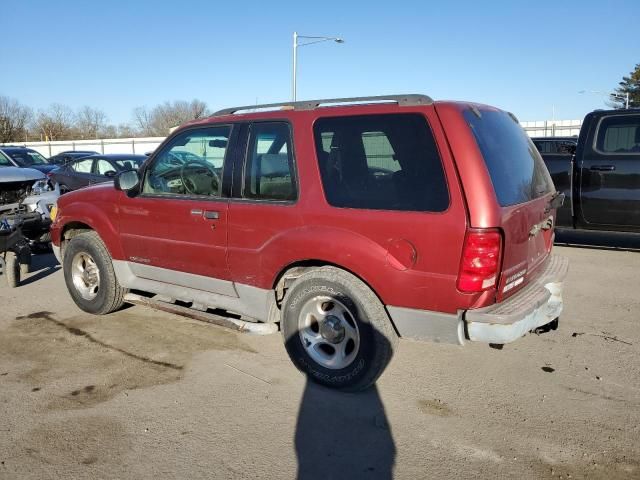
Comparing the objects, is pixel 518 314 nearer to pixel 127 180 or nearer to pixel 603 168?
pixel 127 180

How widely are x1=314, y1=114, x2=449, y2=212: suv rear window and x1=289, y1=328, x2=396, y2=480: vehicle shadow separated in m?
1.32

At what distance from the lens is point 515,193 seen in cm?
338

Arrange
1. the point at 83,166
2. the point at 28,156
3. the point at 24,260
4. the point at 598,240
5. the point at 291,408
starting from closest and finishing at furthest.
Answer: the point at 291,408 < the point at 24,260 < the point at 598,240 < the point at 83,166 < the point at 28,156

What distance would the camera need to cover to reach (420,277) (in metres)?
3.19

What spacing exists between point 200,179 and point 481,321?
249cm

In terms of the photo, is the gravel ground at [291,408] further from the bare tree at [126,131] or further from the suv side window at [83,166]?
the bare tree at [126,131]

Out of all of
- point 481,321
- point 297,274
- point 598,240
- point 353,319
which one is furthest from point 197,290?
point 598,240

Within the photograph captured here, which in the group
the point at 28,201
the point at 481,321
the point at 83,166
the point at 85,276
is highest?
the point at 83,166

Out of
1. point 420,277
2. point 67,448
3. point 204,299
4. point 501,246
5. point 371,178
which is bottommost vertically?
point 67,448

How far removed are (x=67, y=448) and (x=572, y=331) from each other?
4.21 m

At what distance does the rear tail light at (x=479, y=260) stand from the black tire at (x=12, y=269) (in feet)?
18.4

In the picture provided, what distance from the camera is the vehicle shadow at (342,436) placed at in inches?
111

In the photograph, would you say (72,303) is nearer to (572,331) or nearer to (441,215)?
(441,215)

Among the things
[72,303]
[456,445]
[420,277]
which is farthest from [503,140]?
[72,303]
